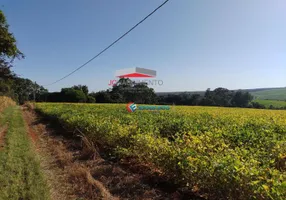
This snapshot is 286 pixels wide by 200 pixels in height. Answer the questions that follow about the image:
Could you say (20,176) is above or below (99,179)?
above

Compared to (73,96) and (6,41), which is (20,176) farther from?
(73,96)

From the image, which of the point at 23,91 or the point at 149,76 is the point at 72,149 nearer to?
the point at 149,76

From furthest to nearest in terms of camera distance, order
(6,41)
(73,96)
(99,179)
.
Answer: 1. (73,96)
2. (6,41)
3. (99,179)

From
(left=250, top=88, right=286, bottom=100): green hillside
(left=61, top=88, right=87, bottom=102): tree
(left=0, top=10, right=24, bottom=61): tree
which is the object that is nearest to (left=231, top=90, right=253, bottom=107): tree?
(left=250, top=88, right=286, bottom=100): green hillside

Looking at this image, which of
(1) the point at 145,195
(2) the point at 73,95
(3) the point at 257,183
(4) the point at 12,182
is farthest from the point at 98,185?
(2) the point at 73,95

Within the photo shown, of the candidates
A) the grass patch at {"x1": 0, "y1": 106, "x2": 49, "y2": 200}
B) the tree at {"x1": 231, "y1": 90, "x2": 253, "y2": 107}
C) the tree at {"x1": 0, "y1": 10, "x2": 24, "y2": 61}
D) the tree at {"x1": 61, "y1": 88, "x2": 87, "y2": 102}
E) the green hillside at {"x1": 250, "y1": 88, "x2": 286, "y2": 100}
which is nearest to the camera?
the grass patch at {"x1": 0, "y1": 106, "x2": 49, "y2": 200}

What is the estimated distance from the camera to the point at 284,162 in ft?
12.8

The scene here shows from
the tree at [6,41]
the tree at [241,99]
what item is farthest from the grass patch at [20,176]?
the tree at [241,99]

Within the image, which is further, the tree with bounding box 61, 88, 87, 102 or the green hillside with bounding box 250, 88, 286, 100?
the green hillside with bounding box 250, 88, 286, 100

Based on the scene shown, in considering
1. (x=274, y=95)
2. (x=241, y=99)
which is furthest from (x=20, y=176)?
(x=274, y=95)

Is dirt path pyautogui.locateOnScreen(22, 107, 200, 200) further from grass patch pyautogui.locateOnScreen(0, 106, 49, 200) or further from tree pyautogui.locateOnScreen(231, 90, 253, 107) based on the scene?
tree pyautogui.locateOnScreen(231, 90, 253, 107)

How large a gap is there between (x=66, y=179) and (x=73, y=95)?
4932 centimetres

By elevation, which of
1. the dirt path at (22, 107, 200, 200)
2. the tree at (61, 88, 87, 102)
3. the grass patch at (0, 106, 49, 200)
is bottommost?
the dirt path at (22, 107, 200, 200)

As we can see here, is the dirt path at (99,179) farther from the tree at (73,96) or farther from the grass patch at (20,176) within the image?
the tree at (73,96)
